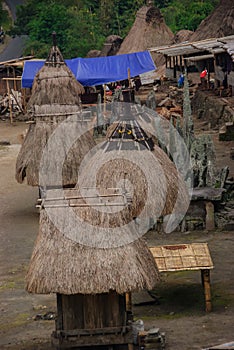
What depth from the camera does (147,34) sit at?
1971 inches

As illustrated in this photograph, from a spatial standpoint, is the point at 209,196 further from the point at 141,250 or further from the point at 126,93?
the point at 141,250

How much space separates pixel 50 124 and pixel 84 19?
37.8m

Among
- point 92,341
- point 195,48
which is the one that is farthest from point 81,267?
point 195,48

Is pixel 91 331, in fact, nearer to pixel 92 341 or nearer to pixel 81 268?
pixel 92 341

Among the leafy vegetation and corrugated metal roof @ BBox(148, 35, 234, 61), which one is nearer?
corrugated metal roof @ BBox(148, 35, 234, 61)

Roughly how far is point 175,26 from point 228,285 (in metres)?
43.4

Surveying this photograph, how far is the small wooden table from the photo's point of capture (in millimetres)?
13148

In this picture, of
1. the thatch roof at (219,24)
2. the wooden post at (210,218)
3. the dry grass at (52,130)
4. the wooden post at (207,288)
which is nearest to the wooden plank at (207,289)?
the wooden post at (207,288)

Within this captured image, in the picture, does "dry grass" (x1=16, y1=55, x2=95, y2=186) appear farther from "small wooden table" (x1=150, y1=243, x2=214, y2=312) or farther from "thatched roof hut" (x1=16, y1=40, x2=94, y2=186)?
"small wooden table" (x1=150, y1=243, x2=214, y2=312)

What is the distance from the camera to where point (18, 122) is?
41.0 metres

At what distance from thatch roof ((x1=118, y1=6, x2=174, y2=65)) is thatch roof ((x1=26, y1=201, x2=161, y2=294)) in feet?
126

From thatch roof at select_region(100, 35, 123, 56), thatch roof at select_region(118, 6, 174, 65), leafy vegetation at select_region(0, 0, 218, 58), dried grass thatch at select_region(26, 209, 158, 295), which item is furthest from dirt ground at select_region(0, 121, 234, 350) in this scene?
leafy vegetation at select_region(0, 0, 218, 58)

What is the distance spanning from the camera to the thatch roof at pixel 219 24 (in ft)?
143

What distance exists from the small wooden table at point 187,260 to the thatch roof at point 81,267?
1781mm
